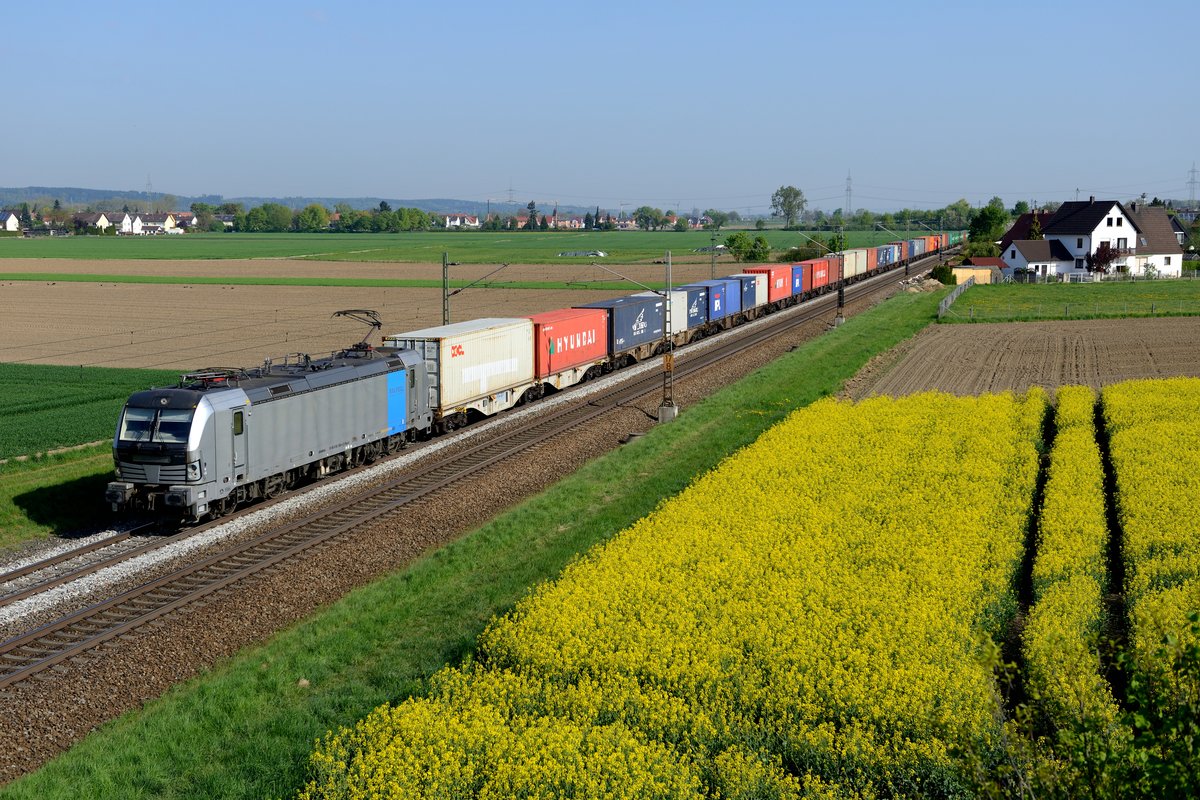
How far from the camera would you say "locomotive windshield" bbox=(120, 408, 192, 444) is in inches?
1046

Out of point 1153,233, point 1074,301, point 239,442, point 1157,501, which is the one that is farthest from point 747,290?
point 1153,233

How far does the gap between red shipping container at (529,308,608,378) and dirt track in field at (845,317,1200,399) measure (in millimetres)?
11697

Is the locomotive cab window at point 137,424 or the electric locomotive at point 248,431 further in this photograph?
the locomotive cab window at point 137,424

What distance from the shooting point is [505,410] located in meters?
45.0

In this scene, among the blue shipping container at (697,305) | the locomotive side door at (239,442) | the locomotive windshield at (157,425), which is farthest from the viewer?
the blue shipping container at (697,305)

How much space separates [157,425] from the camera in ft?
88.2

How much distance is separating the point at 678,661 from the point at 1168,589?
9160mm

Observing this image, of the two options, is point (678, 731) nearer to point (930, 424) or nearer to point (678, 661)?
point (678, 661)

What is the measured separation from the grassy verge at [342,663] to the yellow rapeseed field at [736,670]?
112cm

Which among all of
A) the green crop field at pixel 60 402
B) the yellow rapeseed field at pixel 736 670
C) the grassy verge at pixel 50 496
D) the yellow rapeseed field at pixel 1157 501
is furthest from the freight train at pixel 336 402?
the yellow rapeseed field at pixel 1157 501

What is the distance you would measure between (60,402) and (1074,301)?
236 ft

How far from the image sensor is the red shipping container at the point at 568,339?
45688 millimetres

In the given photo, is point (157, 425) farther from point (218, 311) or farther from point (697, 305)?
point (218, 311)

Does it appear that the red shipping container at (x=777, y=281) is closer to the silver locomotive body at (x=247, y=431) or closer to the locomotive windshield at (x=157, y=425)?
the silver locomotive body at (x=247, y=431)
